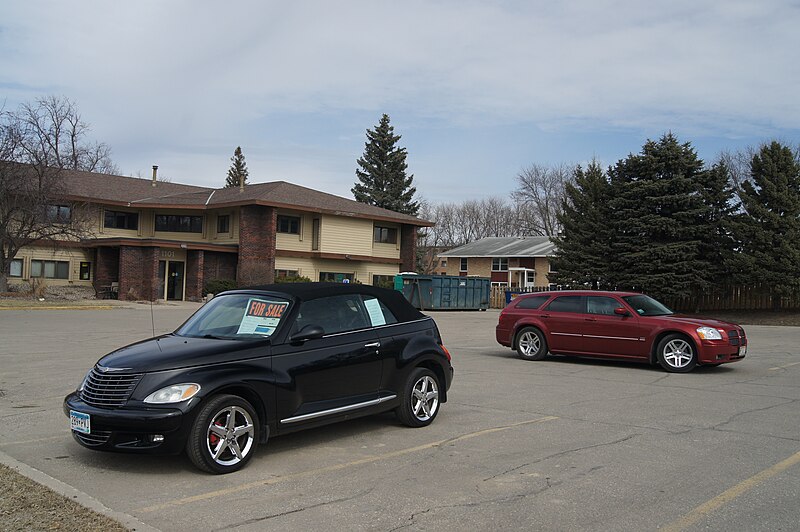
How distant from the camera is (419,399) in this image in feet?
27.0

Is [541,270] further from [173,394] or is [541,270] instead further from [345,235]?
[173,394]

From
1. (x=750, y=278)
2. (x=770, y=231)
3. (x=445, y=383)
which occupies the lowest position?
(x=445, y=383)

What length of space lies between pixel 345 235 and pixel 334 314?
38168 millimetres

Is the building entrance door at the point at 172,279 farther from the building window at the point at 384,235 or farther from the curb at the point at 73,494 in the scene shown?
the curb at the point at 73,494

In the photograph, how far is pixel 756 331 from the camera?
88.4 feet

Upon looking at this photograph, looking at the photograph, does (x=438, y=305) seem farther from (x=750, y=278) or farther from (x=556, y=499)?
(x=556, y=499)

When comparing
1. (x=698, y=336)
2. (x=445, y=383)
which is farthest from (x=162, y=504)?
(x=698, y=336)

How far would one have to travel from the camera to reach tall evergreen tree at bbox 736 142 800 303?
3334 cm

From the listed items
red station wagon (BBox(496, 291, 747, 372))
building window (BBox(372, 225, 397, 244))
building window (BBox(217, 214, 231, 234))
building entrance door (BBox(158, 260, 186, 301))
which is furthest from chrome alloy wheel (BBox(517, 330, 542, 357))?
building window (BBox(372, 225, 397, 244))

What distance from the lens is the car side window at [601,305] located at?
14219 millimetres

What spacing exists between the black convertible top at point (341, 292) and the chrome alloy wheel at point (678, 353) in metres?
6.74

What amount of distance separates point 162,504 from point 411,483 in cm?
199

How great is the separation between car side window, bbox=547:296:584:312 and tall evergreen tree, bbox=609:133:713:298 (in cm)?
2256

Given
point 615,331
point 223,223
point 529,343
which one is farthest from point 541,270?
point 615,331
